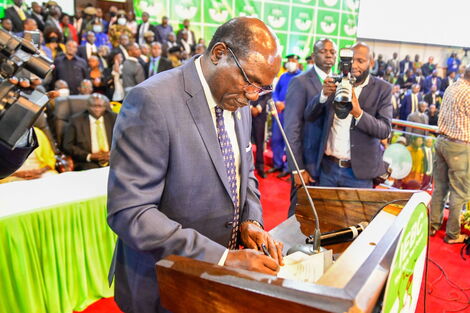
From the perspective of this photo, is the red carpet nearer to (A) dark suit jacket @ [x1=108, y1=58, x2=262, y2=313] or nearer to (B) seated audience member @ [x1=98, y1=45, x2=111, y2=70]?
(A) dark suit jacket @ [x1=108, y1=58, x2=262, y2=313]

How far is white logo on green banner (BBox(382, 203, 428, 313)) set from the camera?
863mm

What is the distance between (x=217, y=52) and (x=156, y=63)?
6.21 m

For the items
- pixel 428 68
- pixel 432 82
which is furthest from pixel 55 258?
pixel 428 68

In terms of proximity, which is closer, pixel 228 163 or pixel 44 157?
pixel 228 163

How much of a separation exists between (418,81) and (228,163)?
13950mm

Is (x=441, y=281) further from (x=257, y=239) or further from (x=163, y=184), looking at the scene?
(x=163, y=184)

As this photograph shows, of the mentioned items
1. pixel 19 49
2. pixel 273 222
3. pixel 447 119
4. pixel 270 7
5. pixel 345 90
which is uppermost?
pixel 270 7

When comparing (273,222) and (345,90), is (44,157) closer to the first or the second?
(273,222)

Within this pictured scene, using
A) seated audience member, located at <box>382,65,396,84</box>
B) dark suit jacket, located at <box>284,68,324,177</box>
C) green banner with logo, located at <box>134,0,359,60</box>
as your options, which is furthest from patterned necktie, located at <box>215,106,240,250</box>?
seated audience member, located at <box>382,65,396,84</box>

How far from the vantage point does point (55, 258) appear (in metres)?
2.51

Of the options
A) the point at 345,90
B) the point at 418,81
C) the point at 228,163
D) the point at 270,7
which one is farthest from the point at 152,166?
the point at 418,81

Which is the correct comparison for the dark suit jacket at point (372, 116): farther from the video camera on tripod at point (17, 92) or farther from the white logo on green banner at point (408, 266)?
the video camera on tripod at point (17, 92)

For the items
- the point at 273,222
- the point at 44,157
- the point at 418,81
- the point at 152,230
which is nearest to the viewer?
the point at 152,230

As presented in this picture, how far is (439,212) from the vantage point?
Answer: 13.4 feet
